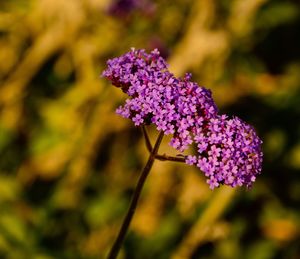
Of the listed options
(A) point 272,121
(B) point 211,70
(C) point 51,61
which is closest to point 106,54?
(C) point 51,61

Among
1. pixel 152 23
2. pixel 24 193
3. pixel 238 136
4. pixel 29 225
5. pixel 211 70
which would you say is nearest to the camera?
pixel 238 136

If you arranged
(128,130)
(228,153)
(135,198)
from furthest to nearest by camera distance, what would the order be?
(128,130) < (135,198) < (228,153)

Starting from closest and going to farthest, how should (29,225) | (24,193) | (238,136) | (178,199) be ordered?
1. (238,136)
2. (29,225)
3. (24,193)
4. (178,199)

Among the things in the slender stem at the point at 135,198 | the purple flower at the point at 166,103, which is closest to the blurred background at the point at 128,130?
the slender stem at the point at 135,198

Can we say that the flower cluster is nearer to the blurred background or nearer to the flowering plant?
the flowering plant

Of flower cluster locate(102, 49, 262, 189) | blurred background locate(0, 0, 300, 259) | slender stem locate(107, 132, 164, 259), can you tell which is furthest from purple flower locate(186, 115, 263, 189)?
blurred background locate(0, 0, 300, 259)

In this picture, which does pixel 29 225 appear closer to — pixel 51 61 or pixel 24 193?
pixel 24 193

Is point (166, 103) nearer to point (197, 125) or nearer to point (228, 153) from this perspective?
point (197, 125)

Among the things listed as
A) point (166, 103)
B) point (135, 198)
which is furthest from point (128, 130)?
point (166, 103)
